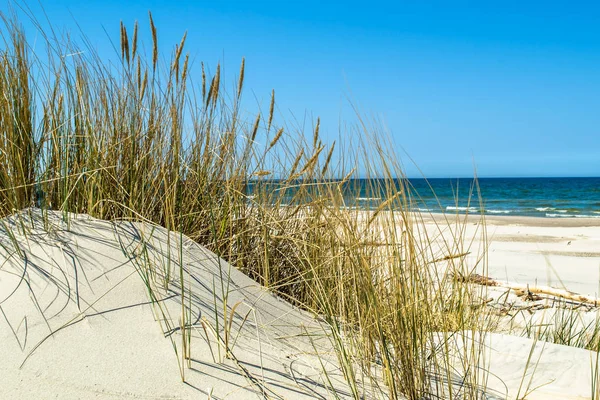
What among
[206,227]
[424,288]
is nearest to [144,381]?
[424,288]

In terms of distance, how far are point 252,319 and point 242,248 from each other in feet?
2.16

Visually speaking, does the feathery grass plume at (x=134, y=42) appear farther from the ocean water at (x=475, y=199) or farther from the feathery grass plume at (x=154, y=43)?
the ocean water at (x=475, y=199)

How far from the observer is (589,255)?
6.19 m

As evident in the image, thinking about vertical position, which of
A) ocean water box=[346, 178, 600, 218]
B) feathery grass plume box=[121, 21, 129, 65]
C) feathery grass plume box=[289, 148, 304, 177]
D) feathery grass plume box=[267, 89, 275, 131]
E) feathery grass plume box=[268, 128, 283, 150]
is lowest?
ocean water box=[346, 178, 600, 218]

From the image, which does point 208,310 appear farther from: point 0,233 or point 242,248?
point 0,233

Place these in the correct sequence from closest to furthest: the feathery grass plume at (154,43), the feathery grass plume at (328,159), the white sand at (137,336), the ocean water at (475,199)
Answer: the white sand at (137,336) → the ocean water at (475,199) → the feathery grass plume at (328,159) → the feathery grass plume at (154,43)

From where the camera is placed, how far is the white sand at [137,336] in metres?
1.42

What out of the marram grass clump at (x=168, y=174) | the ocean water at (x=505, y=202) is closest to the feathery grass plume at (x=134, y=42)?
the marram grass clump at (x=168, y=174)

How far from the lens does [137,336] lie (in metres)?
1.58

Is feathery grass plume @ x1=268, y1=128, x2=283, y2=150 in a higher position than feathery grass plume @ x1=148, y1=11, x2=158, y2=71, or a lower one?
lower

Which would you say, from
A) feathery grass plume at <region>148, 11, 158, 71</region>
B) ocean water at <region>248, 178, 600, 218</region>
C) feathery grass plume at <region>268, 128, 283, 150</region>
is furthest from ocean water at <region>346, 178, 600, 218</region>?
feathery grass plume at <region>148, 11, 158, 71</region>

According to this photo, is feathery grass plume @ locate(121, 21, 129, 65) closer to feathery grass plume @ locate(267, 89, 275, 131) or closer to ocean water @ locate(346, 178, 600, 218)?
feathery grass plume @ locate(267, 89, 275, 131)

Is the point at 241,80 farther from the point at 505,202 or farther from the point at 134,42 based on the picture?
the point at 505,202

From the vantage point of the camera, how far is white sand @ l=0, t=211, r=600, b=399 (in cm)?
142
